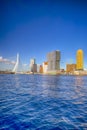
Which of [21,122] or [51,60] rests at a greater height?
[51,60]

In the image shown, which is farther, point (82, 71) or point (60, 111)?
point (82, 71)

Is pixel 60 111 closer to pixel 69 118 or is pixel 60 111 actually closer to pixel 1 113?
pixel 69 118

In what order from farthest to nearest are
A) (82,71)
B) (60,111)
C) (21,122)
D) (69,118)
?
Answer: 1. (82,71)
2. (60,111)
3. (69,118)
4. (21,122)

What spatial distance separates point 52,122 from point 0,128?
1423 mm

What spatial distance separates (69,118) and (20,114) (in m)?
1.53

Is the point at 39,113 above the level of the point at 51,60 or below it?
below

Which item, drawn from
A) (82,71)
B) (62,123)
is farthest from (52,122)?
(82,71)

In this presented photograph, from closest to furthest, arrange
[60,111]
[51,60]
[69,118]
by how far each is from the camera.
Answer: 1. [69,118]
2. [60,111]
3. [51,60]

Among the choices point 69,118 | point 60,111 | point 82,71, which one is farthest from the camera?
point 82,71

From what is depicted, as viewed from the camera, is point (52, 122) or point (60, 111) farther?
point (60, 111)

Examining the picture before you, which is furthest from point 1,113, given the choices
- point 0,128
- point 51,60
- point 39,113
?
point 51,60

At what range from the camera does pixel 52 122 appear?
17.9ft

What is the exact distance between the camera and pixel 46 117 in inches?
235

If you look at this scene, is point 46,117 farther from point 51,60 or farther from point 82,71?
point 82,71
